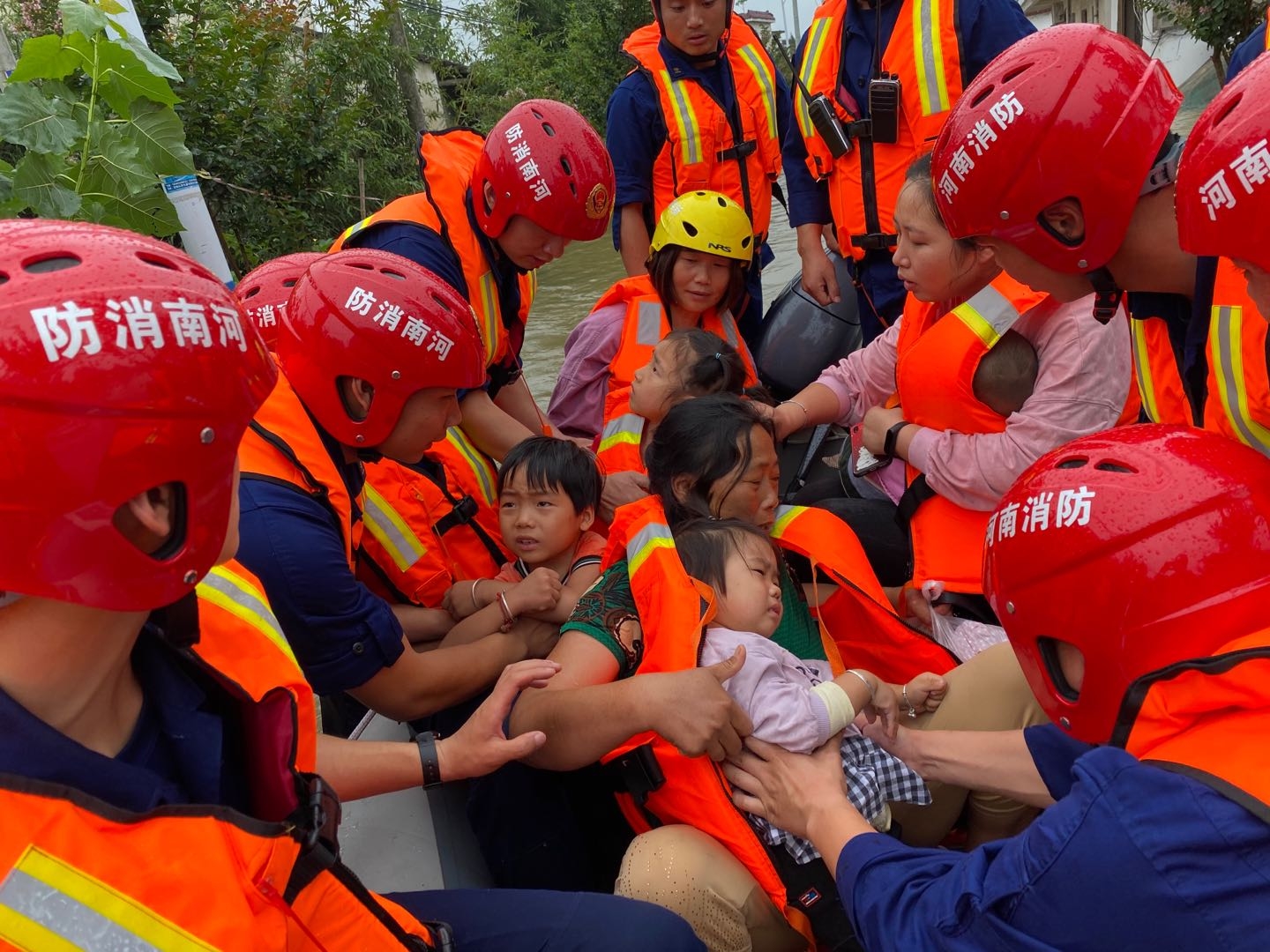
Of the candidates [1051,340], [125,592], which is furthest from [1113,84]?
[125,592]

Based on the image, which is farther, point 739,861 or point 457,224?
point 457,224

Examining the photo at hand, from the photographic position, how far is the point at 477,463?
11.2 ft

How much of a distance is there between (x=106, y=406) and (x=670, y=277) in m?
3.11

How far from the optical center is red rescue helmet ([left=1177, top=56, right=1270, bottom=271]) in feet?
4.53

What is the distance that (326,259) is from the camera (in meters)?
2.36

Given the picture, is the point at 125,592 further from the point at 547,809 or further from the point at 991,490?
the point at 991,490

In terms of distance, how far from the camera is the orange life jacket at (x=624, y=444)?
144 inches

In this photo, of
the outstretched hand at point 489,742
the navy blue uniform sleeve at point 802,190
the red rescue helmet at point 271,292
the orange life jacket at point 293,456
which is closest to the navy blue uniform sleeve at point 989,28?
the navy blue uniform sleeve at point 802,190

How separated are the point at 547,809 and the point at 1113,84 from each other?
2145 millimetres

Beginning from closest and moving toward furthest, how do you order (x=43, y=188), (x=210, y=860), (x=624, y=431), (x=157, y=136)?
(x=210, y=860), (x=43, y=188), (x=624, y=431), (x=157, y=136)

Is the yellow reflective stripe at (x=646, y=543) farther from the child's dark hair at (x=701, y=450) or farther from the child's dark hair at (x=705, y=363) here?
the child's dark hair at (x=705, y=363)

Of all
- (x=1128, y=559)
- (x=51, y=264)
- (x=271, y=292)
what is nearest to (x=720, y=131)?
(x=271, y=292)

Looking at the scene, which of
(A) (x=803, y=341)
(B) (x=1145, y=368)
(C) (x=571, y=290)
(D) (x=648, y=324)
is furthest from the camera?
(C) (x=571, y=290)

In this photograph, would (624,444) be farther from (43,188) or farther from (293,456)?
(43,188)
